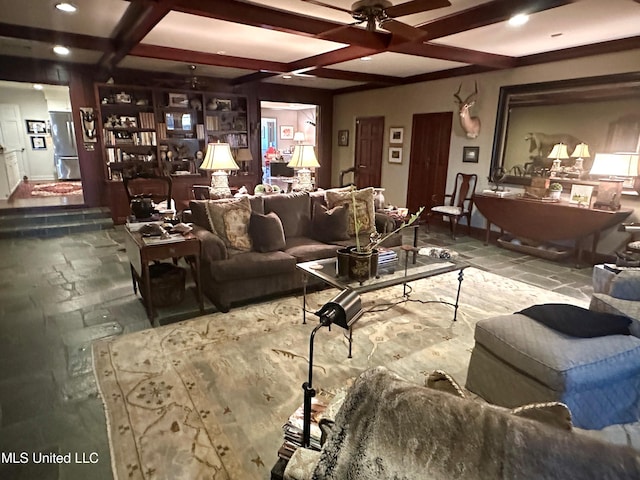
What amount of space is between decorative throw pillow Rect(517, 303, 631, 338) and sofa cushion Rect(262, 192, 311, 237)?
245 centimetres

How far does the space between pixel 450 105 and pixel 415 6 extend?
147 inches

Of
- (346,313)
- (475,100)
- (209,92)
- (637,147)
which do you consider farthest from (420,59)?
(346,313)

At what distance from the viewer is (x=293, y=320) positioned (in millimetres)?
3025

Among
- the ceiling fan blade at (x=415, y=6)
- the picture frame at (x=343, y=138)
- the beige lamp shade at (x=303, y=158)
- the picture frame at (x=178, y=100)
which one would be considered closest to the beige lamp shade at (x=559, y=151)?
the beige lamp shade at (x=303, y=158)

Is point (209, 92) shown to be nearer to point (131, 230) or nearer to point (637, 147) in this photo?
point (131, 230)

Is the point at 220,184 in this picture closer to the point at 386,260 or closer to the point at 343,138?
the point at 386,260

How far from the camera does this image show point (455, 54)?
4.55 meters

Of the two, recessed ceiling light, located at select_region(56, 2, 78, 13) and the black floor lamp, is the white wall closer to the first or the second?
the black floor lamp

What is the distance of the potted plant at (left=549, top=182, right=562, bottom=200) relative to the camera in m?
4.60

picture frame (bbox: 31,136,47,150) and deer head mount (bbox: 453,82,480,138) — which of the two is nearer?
deer head mount (bbox: 453,82,480,138)

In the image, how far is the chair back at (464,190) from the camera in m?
5.79

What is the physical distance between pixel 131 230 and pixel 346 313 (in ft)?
8.82

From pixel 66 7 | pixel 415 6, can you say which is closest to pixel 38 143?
pixel 66 7

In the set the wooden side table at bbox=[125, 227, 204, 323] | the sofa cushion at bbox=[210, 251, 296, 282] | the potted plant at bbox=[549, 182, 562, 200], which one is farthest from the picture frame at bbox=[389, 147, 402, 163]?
the wooden side table at bbox=[125, 227, 204, 323]
